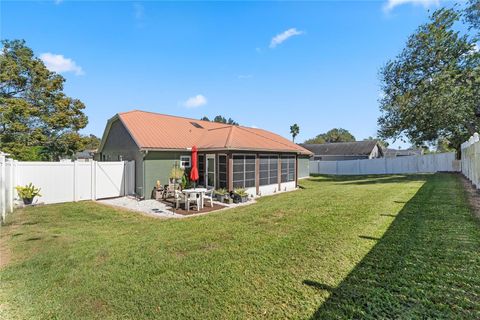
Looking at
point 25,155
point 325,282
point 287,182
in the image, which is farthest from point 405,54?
point 25,155

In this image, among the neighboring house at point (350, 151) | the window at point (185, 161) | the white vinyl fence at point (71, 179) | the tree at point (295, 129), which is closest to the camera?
the white vinyl fence at point (71, 179)

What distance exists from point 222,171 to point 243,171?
1194mm

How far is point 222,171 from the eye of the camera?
523 inches

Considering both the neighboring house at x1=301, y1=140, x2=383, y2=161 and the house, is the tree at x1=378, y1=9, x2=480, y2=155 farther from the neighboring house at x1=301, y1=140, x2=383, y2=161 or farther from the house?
the neighboring house at x1=301, y1=140, x2=383, y2=161

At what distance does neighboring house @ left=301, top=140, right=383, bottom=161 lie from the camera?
129ft

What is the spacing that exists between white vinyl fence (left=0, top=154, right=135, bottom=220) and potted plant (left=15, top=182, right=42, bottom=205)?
0.16m

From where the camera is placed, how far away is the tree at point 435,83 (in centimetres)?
1711

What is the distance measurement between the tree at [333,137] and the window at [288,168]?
5905cm

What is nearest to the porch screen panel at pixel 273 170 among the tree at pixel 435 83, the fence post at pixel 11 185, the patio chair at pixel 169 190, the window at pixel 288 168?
the window at pixel 288 168

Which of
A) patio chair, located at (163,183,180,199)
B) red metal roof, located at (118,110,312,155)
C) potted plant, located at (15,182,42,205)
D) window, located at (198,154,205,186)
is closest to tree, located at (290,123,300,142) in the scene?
red metal roof, located at (118,110,312,155)

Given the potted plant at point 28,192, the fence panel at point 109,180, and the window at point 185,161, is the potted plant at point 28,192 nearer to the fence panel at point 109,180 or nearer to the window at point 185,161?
the fence panel at point 109,180

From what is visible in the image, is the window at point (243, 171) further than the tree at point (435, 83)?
No

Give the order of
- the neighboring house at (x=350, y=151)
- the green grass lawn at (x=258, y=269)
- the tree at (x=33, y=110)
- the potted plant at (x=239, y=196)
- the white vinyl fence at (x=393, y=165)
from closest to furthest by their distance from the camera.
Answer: the green grass lawn at (x=258, y=269), the potted plant at (x=239, y=196), the tree at (x=33, y=110), the white vinyl fence at (x=393, y=165), the neighboring house at (x=350, y=151)

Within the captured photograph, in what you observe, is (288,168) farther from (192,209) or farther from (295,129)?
(295,129)
